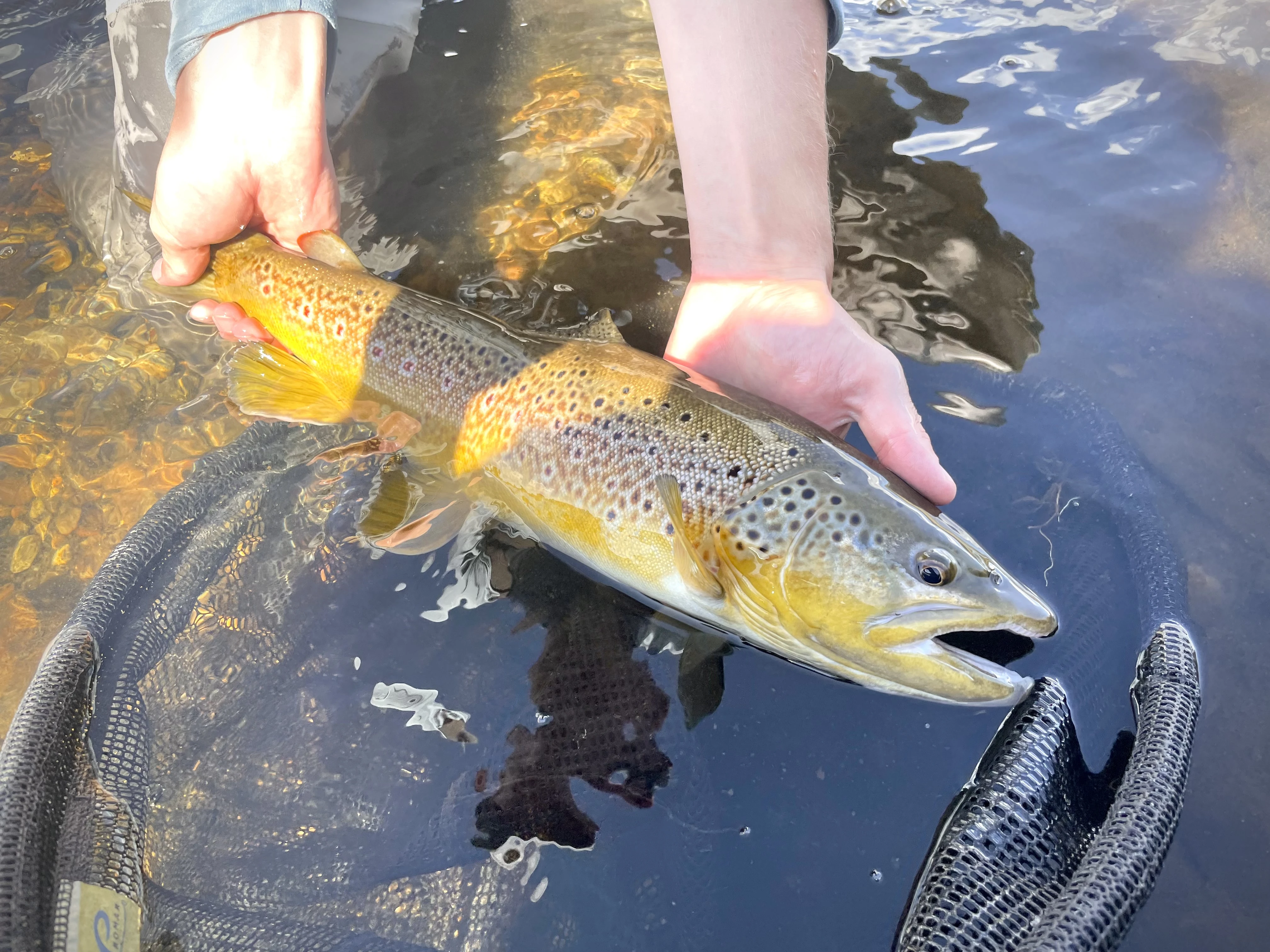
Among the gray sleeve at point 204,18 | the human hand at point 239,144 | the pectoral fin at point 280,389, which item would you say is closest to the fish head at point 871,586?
the pectoral fin at point 280,389

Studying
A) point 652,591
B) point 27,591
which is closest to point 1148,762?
point 652,591

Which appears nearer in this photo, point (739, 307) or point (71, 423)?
point (739, 307)

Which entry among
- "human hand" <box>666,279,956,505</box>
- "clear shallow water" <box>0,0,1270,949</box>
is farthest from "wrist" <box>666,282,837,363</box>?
"clear shallow water" <box>0,0,1270,949</box>

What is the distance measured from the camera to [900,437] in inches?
88.1

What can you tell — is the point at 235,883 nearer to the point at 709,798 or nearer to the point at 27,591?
the point at 709,798

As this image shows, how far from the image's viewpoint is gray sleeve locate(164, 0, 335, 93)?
3.19 meters

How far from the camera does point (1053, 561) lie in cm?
235

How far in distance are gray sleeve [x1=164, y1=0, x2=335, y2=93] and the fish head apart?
2.90m

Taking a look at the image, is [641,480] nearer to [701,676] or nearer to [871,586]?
[701,676]

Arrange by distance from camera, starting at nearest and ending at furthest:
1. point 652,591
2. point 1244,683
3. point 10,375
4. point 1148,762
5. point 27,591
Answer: point 1148,762 → point 1244,683 → point 652,591 → point 27,591 → point 10,375

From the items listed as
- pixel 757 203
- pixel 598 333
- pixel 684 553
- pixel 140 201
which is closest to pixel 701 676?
pixel 684 553

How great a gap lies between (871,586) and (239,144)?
300cm

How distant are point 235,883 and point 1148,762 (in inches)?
87.6

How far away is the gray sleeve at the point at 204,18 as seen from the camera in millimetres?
3188
